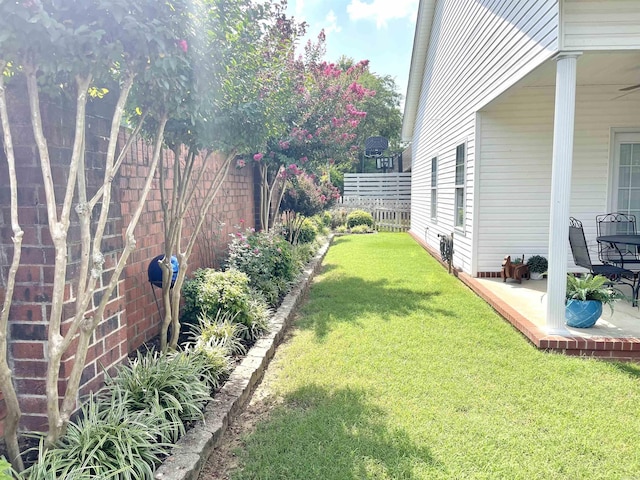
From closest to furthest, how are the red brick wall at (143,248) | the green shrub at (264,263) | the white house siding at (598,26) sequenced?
the red brick wall at (143,248)
the white house siding at (598,26)
the green shrub at (264,263)

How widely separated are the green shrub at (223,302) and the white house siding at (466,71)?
374 cm

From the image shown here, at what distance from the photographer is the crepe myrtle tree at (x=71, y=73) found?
1.70 metres

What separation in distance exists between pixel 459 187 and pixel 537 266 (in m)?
1.88

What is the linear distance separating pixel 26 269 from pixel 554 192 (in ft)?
13.7

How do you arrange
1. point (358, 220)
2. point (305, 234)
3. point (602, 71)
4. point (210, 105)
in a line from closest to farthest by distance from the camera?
point (210, 105)
point (602, 71)
point (305, 234)
point (358, 220)

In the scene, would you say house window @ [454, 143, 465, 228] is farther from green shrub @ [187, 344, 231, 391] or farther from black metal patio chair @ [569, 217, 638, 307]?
green shrub @ [187, 344, 231, 391]

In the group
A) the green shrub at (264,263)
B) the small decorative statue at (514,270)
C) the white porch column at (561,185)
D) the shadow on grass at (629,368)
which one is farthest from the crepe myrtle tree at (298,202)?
the shadow on grass at (629,368)

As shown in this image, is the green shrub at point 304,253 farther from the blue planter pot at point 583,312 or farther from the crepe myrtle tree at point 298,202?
the blue planter pot at point 583,312

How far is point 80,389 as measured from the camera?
7.89 ft

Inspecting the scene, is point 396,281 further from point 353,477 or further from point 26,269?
point 26,269

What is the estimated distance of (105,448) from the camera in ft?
7.11

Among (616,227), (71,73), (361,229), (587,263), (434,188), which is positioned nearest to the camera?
(71,73)

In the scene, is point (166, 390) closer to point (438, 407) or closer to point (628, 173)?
point (438, 407)

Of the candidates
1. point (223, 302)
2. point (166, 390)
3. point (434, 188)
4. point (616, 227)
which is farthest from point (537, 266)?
point (166, 390)
